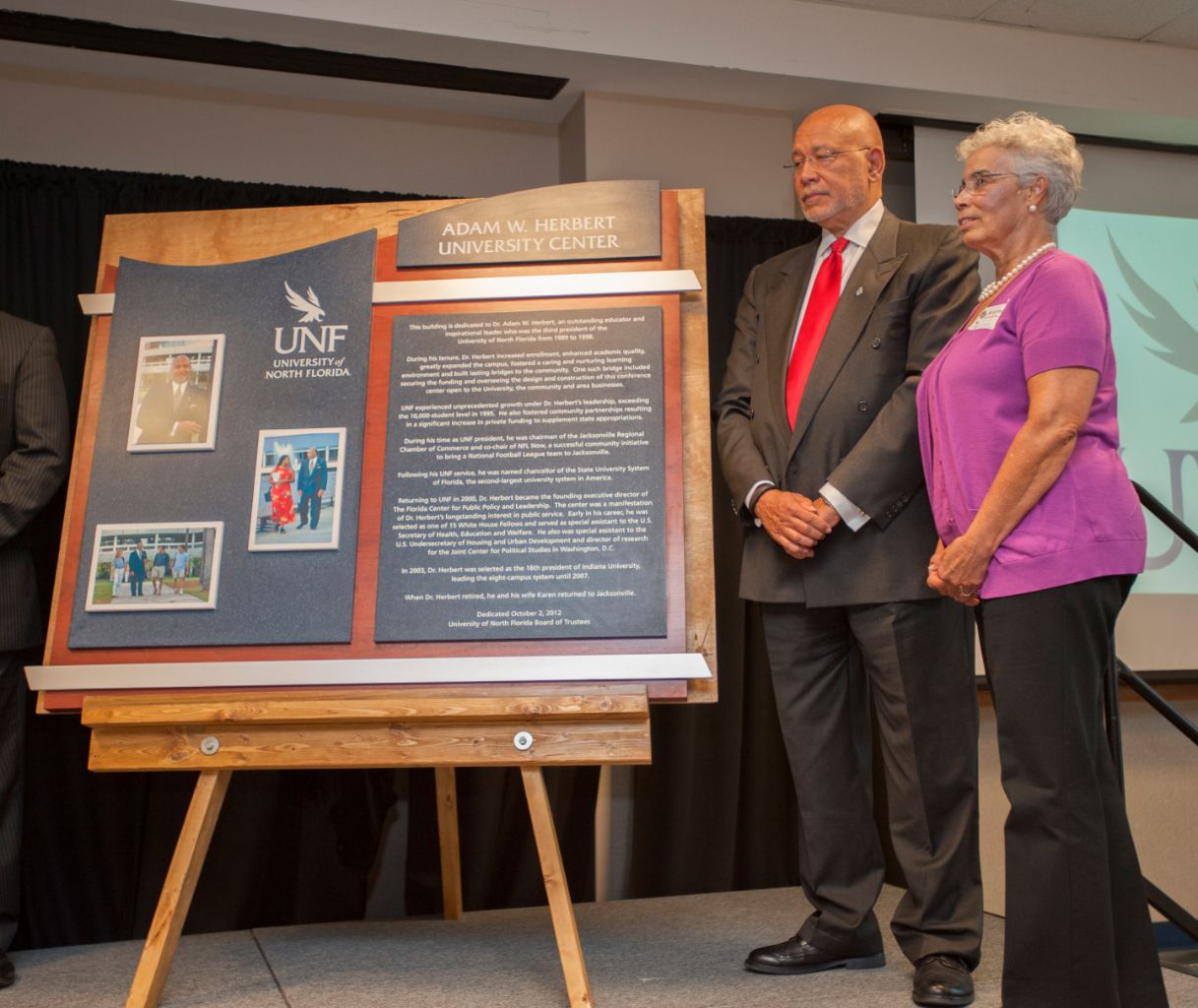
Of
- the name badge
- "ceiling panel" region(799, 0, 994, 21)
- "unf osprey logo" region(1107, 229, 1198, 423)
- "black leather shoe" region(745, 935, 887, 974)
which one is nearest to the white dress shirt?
the name badge

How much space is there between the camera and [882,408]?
230 cm

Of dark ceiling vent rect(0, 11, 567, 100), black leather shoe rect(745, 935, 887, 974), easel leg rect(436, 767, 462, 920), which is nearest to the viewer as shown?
black leather shoe rect(745, 935, 887, 974)

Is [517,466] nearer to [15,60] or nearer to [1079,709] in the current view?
[1079,709]

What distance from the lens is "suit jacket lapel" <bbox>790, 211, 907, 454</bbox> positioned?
2.36 m

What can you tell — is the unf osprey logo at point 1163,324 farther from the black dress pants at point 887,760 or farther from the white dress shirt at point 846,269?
the black dress pants at point 887,760

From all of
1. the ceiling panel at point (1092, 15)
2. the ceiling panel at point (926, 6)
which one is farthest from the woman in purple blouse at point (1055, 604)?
the ceiling panel at point (1092, 15)

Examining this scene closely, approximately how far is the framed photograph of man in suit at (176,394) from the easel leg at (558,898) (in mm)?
963

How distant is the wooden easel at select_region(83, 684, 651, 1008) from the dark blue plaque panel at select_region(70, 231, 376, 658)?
17 centimetres

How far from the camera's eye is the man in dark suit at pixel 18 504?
2.59 metres

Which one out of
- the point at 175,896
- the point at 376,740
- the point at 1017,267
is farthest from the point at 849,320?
the point at 175,896

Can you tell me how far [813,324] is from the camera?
2482mm

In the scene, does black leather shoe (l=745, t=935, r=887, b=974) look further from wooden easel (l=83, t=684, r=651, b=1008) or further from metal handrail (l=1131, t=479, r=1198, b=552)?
metal handrail (l=1131, t=479, r=1198, b=552)

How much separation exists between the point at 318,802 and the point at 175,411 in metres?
1.45

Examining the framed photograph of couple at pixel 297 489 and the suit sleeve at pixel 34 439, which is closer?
the framed photograph of couple at pixel 297 489
